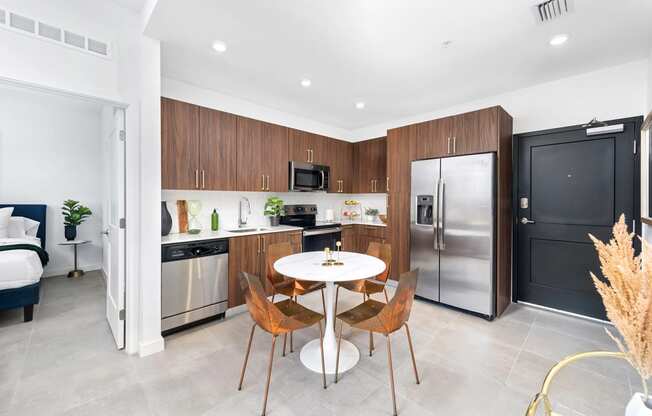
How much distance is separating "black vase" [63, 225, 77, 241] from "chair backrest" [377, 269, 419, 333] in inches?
203

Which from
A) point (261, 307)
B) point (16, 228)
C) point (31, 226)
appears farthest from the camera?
point (31, 226)

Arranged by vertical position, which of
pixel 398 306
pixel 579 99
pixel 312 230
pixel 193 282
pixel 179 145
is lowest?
pixel 193 282

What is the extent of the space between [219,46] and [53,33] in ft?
3.66

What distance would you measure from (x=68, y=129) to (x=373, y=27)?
5269mm

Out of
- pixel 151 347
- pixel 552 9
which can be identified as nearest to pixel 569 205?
pixel 552 9

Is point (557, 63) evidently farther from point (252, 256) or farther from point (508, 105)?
point (252, 256)

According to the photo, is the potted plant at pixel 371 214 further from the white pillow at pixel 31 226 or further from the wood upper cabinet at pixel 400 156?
the white pillow at pixel 31 226

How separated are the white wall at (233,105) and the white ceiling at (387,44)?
0.38ft

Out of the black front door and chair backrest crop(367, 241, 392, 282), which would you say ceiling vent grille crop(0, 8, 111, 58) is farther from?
the black front door

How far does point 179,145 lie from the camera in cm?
287

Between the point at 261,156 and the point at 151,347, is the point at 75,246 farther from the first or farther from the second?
the point at 261,156

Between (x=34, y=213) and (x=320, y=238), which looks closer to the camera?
(x=320, y=238)

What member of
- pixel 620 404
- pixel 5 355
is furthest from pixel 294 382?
pixel 5 355

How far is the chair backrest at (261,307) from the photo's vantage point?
165cm
